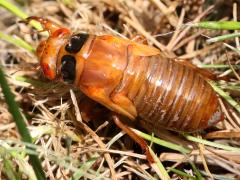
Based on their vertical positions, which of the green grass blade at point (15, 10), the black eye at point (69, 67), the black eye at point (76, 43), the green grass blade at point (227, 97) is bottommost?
the green grass blade at point (227, 97)

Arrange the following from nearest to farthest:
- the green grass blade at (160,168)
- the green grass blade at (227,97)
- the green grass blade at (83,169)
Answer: the green grass blade at (83,169) < the green grass blade at (160,168) < the green grass blade at (227,97)

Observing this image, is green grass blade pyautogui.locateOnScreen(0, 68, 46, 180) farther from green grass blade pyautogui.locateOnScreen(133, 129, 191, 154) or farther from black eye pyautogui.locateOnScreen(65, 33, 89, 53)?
green grass blade pyautogui.locateOnScreen(133, 129, 191, 154)

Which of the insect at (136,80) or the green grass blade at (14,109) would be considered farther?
the insect at (136,80)

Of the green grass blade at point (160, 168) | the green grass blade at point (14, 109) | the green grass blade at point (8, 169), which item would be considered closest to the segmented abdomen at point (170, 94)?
the green grass blade at point (160, 168)

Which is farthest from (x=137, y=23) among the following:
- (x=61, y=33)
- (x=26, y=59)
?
(x=26, y=59)

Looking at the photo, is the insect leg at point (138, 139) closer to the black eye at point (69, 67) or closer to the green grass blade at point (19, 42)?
the black eye at point (69, 67)

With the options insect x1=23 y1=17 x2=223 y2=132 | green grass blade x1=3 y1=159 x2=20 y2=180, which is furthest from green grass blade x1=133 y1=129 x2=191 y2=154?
green grass blade x1=3 y1=159 x2=20 y2=180

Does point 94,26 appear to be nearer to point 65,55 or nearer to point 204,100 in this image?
point 65,55
